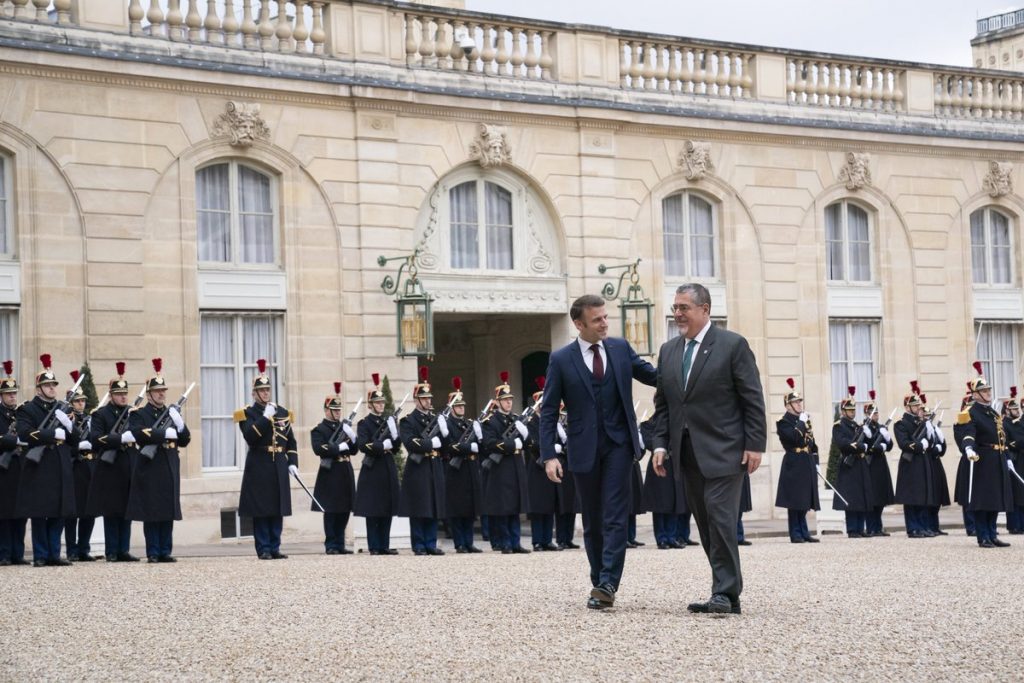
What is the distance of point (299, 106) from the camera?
20500 mm

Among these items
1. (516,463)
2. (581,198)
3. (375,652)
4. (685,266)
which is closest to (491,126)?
(581,198)

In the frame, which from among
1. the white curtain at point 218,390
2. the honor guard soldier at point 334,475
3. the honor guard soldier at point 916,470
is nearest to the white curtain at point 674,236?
the honor guard soldier at point 916,470

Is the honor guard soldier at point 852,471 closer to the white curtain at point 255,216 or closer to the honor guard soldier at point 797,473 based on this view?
the honor guard soldier at point 797,473

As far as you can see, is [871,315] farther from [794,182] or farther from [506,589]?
[506,589]

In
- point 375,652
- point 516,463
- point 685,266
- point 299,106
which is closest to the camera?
point 375,652

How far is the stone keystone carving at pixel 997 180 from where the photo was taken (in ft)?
87.0

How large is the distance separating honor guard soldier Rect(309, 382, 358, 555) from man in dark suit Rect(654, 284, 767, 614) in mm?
7568

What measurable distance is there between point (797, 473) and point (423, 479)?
4.68 metres

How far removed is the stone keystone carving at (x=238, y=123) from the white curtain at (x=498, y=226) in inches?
145

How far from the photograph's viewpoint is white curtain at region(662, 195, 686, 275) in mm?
24031

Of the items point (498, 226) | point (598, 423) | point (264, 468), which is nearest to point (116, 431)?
point (264, 468)

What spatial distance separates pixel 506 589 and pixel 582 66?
12.5 m

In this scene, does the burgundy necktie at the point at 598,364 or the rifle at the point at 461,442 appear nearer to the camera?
the burgundy necktie at the point at 598,364

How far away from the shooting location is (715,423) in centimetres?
993
